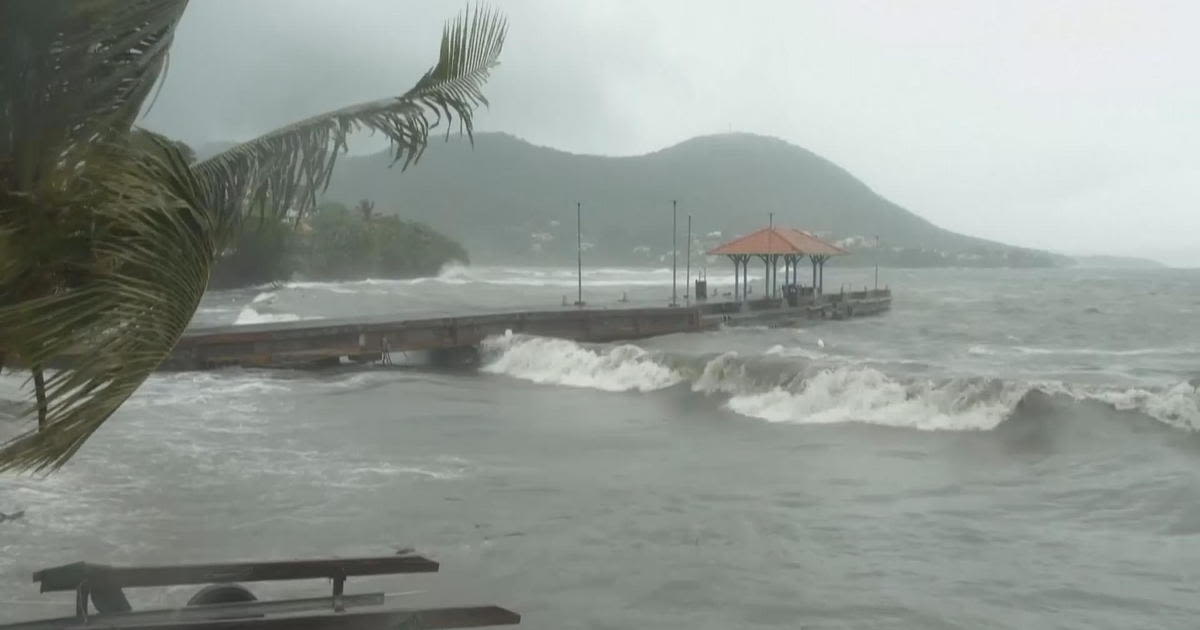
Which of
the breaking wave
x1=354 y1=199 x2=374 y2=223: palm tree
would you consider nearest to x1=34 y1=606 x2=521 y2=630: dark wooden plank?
the breaking wave

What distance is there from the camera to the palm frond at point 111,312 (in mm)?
3184

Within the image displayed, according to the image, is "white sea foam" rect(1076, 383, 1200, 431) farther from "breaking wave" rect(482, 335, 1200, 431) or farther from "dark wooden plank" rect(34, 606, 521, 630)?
"dark wooden plank" rect(34, 606, 521, 630)

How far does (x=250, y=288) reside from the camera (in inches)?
2894

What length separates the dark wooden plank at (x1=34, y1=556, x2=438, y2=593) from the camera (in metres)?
4.23

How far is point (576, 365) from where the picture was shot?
90.9 ft

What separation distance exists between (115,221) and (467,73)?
5.72 feet

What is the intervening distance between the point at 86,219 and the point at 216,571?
1.77 metres

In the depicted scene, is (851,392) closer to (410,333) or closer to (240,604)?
(410,333)

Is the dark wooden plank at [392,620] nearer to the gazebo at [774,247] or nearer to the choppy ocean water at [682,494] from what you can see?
the choppy ocean water at [682,494]

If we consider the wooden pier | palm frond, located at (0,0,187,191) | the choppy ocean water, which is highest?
palm frond, located at (0,0,187,191)

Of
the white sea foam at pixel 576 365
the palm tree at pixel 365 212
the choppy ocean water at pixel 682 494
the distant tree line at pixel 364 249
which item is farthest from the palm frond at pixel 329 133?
the palm tree at pixel 365 212

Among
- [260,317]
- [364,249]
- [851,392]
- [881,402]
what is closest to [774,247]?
[260,317]

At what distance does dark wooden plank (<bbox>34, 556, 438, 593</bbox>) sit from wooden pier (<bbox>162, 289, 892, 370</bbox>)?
60.7 feet

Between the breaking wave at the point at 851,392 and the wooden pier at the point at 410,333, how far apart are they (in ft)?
19.2
